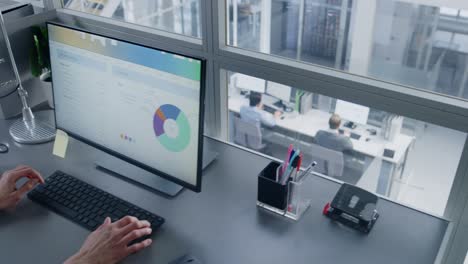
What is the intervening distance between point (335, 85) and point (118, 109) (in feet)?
1.92

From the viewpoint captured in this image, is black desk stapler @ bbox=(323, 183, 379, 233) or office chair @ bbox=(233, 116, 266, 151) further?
office chair @ bbox=(233, 116, 266, 151)

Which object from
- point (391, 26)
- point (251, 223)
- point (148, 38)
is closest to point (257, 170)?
point (251, 223)

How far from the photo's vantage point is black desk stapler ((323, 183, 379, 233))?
1.02 metres

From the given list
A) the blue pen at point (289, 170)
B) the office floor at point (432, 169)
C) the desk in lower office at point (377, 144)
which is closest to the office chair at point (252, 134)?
the desk in lower office at point (377, 144)

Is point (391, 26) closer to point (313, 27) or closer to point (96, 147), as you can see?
point (313, 27)

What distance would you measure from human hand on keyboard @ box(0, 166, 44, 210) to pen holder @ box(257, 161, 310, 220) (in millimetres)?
609

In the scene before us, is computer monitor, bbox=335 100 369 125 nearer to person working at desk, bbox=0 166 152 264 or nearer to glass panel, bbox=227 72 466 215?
glass panel, bbox=227 72 466 215

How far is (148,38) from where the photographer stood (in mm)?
1421

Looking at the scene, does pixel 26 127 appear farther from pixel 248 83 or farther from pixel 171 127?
pixel 248 83

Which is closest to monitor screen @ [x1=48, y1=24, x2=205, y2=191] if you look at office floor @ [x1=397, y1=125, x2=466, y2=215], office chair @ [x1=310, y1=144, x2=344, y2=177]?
office floor @ [x1=397, y1=125, x2=466, y2=215]

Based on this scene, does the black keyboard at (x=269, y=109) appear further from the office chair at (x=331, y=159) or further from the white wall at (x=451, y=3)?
the white wall at (x=451, y=3)

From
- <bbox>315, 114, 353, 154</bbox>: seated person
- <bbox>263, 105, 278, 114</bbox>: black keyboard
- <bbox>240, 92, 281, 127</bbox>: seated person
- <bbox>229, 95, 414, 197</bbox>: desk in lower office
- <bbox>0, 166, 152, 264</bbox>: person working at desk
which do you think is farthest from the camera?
<bbox>263, 105, 278, 114</bbox>: black keyboard

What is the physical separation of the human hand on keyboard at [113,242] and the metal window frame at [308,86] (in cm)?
54

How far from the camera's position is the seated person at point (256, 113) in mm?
2438
